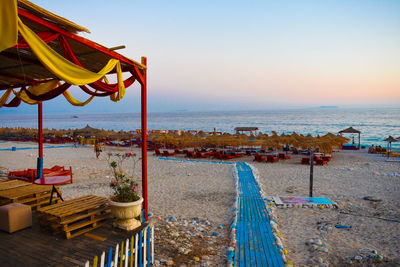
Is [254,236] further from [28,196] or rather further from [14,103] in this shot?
[14,103]

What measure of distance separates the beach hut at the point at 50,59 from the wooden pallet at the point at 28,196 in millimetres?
1827

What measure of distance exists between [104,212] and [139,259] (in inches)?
42.5

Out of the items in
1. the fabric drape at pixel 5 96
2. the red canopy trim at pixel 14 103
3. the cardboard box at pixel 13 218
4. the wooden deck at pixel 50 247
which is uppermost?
the fabric drape at pixel 5 96

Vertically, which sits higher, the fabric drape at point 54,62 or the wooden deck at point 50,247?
the fabric drape at point 54,62

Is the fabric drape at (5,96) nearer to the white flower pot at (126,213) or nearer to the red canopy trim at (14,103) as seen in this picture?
the red canopy trim at (14,103)

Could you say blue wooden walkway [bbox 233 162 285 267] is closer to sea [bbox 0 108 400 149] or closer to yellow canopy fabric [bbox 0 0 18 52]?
yellow canopy fabric [bbox 0 0 18 52]

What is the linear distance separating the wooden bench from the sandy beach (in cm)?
120

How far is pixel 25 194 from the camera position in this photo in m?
4.79

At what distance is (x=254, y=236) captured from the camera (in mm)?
5090

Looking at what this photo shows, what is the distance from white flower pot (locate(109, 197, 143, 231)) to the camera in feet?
12.7

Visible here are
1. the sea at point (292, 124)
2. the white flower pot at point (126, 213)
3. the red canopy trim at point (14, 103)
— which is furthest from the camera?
the sea at point (292, 124)

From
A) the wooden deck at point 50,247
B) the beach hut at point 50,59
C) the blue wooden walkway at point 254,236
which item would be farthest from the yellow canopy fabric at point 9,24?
the blue wooden walkway at point 254,236

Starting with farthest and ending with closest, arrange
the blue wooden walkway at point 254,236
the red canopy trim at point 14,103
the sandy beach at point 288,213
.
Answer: the red canopy trim at point 14,103, the sandy beach at point 288,213, the blue wooden walkway at point 254,236

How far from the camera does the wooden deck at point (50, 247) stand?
123 inches
